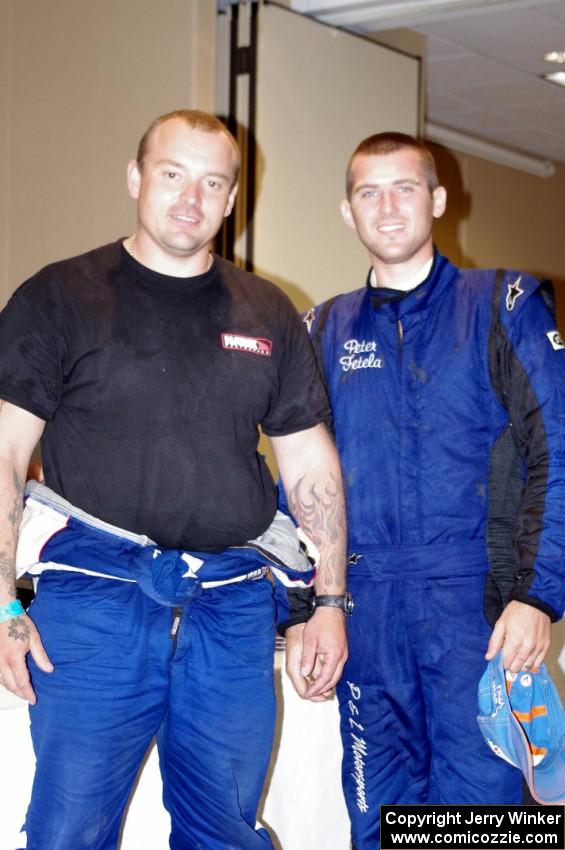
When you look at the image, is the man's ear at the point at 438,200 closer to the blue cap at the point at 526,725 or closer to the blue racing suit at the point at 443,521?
the blue racing suit at the point at 443,521

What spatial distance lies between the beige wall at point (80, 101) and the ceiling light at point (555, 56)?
230 cm

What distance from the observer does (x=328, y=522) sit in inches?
84.3

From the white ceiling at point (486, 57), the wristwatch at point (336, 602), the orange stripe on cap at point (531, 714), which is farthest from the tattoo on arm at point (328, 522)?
the white ceiling at point (486, 57)

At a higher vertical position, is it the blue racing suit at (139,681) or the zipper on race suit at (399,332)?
the zipper on race suit at (399,332)

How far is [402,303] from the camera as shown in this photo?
2.24 metres

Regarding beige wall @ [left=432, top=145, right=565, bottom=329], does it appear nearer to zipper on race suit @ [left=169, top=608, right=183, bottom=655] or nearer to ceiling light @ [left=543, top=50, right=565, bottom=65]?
ceiling light @ [left=543, top=50, right=565, bottom=65]

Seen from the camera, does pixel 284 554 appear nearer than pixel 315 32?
Yes

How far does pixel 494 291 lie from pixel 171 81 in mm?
2405

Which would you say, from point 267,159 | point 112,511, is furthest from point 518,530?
point 267,159

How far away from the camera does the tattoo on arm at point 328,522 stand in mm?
2137

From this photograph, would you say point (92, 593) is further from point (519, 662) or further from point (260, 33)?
point (260, 33)

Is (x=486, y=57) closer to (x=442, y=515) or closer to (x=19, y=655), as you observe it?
(x=442, y=515)

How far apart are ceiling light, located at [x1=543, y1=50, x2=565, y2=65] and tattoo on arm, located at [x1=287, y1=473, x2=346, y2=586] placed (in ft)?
14.1

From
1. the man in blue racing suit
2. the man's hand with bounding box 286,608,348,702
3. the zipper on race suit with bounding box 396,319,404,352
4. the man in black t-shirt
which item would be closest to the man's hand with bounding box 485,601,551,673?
the man in blue racing suit
